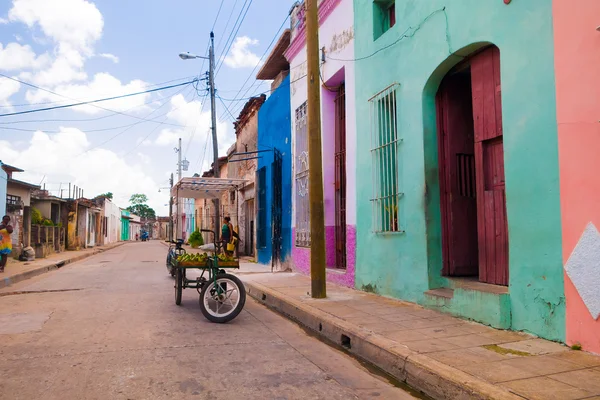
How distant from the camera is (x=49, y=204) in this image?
84.4 ft

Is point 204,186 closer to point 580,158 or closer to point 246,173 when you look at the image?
point 246,173

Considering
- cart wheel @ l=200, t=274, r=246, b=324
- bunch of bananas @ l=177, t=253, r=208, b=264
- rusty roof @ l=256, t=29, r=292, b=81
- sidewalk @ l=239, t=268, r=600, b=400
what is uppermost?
rusty roof @ l=256, t=29, r=292, b=81

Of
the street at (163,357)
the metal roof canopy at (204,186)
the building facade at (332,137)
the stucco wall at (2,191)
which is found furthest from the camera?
the stucco wall at (2,191)

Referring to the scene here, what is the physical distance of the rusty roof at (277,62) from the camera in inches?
542

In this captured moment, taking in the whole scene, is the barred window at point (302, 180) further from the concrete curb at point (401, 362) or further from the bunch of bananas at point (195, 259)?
the concrete curb at point (401, 362)

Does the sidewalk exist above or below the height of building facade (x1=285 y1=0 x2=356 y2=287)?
below

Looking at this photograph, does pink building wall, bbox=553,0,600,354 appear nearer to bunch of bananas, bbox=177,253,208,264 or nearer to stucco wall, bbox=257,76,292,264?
bunch of bananas, bbox=177,253,208,264

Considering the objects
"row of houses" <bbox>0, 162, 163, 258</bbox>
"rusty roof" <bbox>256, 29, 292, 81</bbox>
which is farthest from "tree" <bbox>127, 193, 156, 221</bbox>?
"rusty roof" <bbox>256, 29, 292, 81</bbox>

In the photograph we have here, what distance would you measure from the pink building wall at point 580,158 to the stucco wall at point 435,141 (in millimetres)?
118

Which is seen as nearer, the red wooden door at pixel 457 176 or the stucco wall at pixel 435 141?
the stucco wall at pixel 435 141

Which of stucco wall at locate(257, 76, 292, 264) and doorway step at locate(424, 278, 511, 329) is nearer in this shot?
doorway step at locate(424, 278, 511, 329)

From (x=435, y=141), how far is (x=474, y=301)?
2.43 m

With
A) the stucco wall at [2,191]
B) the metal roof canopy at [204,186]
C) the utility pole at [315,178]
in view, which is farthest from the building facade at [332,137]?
the stucco wall at [2,191]

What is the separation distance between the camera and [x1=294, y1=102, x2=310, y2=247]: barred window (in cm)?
1153
